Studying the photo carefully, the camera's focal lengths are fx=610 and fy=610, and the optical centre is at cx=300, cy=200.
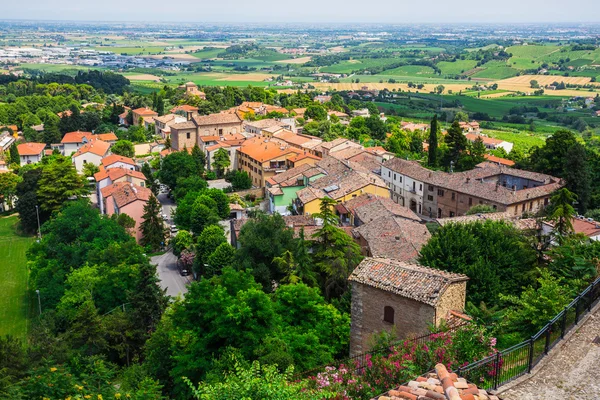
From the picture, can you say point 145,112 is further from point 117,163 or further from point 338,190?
point 338,190

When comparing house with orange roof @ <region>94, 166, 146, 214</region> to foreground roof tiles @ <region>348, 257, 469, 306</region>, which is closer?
foreground roof tiles @ <region>348, 257, 469, 306</region>

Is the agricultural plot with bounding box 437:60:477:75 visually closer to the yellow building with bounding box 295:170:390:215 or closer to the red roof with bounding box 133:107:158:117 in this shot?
the red roof with bounding box 133:107:158:117

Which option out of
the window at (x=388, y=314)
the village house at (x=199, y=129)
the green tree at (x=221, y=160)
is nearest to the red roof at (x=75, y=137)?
the village house at (x=199, y=129)

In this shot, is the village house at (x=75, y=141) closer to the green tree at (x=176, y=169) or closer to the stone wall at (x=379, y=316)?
the green tree at (x=176, y=169)

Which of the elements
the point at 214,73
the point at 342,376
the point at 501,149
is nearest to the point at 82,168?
the point at 501,149

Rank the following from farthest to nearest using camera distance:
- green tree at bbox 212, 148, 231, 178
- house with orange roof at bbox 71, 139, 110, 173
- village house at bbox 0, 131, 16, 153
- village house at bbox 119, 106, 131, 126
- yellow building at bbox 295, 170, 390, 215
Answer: village house at bbox 119, 106, 131, 126 → village house at bbox 0, 131, 16, 153 → house with orange roof at bbox 71, 139, 110, 173 → green tree at bbox 212, 148, 231, 178 → yellow building at bbox 295, 170, 390, 215

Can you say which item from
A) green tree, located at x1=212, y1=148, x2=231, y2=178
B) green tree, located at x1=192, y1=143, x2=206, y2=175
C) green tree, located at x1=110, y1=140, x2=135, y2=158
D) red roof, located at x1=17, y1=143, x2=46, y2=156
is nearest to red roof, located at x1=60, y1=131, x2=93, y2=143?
red roof, located at x1=17, y1=143, x2=46, y2=156
